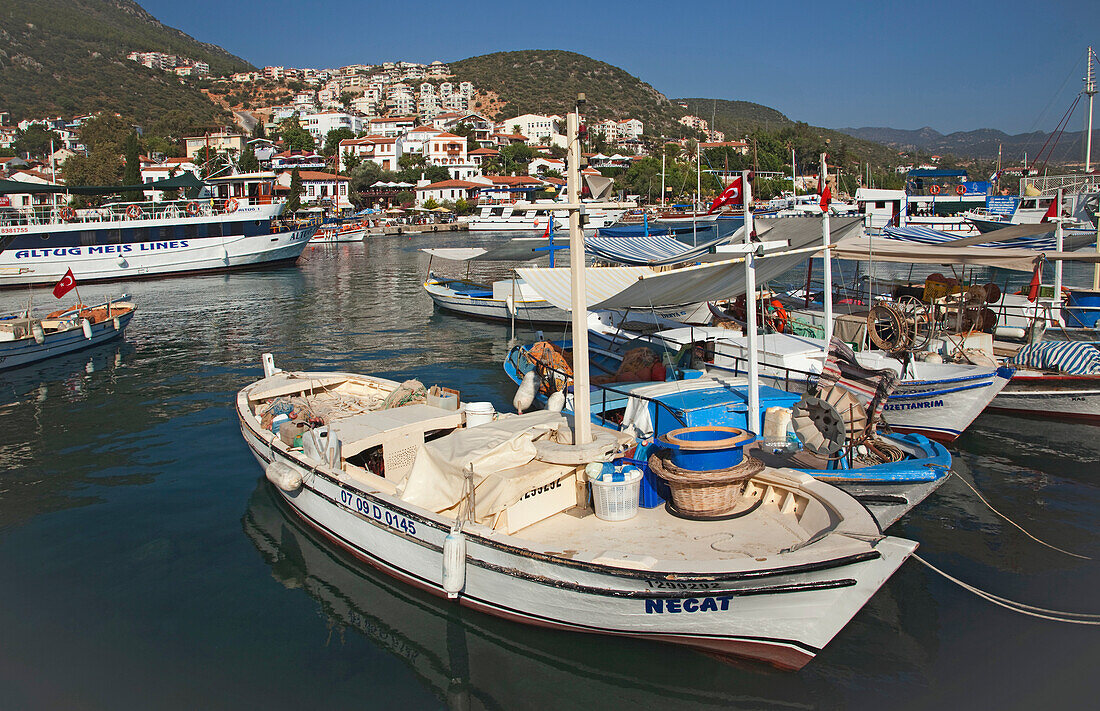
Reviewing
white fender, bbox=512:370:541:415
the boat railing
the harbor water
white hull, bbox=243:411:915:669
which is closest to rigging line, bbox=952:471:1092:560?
the harbor water

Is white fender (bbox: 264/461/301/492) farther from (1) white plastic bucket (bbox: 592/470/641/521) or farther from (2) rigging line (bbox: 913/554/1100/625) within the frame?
(2) rigging line (bbox: 913/554/1100/625)

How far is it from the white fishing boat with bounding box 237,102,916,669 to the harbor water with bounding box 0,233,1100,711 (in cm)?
44

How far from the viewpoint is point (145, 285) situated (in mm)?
44562

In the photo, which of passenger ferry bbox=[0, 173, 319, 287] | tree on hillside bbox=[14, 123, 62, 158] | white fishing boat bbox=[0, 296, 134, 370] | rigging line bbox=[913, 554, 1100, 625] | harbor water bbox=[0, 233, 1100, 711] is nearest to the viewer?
harbor water bbox=[0, 233, 1100, 711]

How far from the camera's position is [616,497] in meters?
7.68

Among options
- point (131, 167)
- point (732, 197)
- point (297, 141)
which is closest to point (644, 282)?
point (732, 197)

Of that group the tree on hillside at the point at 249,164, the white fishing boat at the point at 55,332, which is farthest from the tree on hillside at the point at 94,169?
the white fishing boat at the point at 55,332

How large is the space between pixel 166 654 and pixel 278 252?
4949cm

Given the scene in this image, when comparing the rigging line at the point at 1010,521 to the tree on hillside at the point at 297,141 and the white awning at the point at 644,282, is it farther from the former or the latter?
the tree on hillside at the point at 297,141

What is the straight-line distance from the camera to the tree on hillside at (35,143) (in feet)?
408

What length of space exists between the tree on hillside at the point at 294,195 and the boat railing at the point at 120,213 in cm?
3598

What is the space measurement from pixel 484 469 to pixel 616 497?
1481 mm

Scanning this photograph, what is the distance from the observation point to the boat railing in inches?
1854

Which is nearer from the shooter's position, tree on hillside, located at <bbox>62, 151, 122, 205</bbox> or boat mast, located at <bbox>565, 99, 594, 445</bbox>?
boat mast, located at <bbox>565, 99, 594, 445</bbox>
